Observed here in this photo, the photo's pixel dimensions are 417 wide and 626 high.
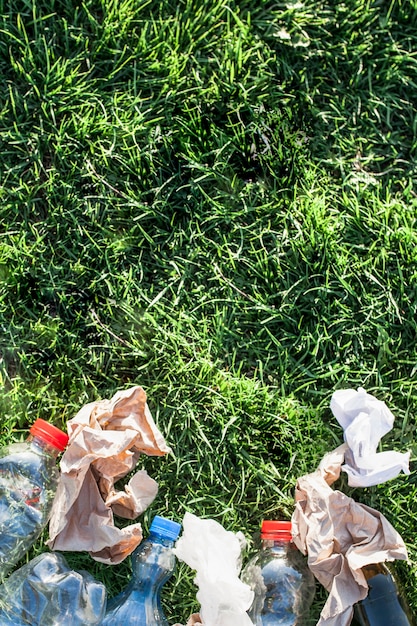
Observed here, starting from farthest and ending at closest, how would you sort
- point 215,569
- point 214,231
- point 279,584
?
1. point 214,231
2. point 279,584
3. point 215,569

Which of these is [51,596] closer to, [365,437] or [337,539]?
[337,539]


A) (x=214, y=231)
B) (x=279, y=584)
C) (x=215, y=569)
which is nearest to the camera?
(x=215, y=569)

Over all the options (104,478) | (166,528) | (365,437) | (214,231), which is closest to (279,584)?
(166,528)

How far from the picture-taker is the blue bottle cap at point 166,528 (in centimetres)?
271

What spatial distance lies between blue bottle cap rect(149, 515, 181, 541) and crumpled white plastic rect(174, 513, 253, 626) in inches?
1.7

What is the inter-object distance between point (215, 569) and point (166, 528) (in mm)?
210

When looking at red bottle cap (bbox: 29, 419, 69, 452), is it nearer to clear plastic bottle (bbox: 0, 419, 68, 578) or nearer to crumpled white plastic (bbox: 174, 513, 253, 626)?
clear plastic bottle (bbox: 0, 419, 68, 578)

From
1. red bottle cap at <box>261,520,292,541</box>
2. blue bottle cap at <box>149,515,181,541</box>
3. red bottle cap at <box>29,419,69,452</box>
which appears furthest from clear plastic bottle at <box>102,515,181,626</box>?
red bottle cap at <box>29,419,69,452</box>

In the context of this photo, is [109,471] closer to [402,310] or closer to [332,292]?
[332,292]

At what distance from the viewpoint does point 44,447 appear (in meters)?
2.82

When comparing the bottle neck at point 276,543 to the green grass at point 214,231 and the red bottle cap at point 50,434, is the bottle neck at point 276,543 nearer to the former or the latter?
the green grass at point 214,231

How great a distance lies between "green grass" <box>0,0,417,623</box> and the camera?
2.92m

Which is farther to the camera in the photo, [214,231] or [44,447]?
[214,231]

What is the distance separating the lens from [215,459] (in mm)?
2891
